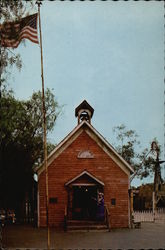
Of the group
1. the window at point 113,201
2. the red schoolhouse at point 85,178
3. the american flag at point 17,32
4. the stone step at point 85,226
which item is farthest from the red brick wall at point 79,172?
the american flag at point 17,32

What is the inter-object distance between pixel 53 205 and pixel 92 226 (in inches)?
131

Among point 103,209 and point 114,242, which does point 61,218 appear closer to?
point 103,209

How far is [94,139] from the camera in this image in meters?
23.1

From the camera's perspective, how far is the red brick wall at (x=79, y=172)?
72.7ft

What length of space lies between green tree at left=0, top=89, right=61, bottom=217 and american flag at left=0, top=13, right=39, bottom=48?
7.26 metres

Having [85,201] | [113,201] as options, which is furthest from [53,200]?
[85,201]

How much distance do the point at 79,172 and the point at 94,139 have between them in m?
2.49

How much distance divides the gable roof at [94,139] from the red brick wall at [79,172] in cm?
22

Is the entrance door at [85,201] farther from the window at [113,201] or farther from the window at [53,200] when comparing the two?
the window at [53,200]

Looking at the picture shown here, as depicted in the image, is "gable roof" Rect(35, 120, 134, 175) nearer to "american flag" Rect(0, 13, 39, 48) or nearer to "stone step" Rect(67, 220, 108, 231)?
"stone step" Rect(67, 220, 108, 231)

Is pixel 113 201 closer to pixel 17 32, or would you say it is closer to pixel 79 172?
pixel 79 172

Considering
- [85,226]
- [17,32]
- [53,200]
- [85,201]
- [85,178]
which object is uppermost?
[17,32]

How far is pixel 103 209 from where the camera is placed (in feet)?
72.4

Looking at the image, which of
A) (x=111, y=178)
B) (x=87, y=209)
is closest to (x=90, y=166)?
(x=111, y=178)
